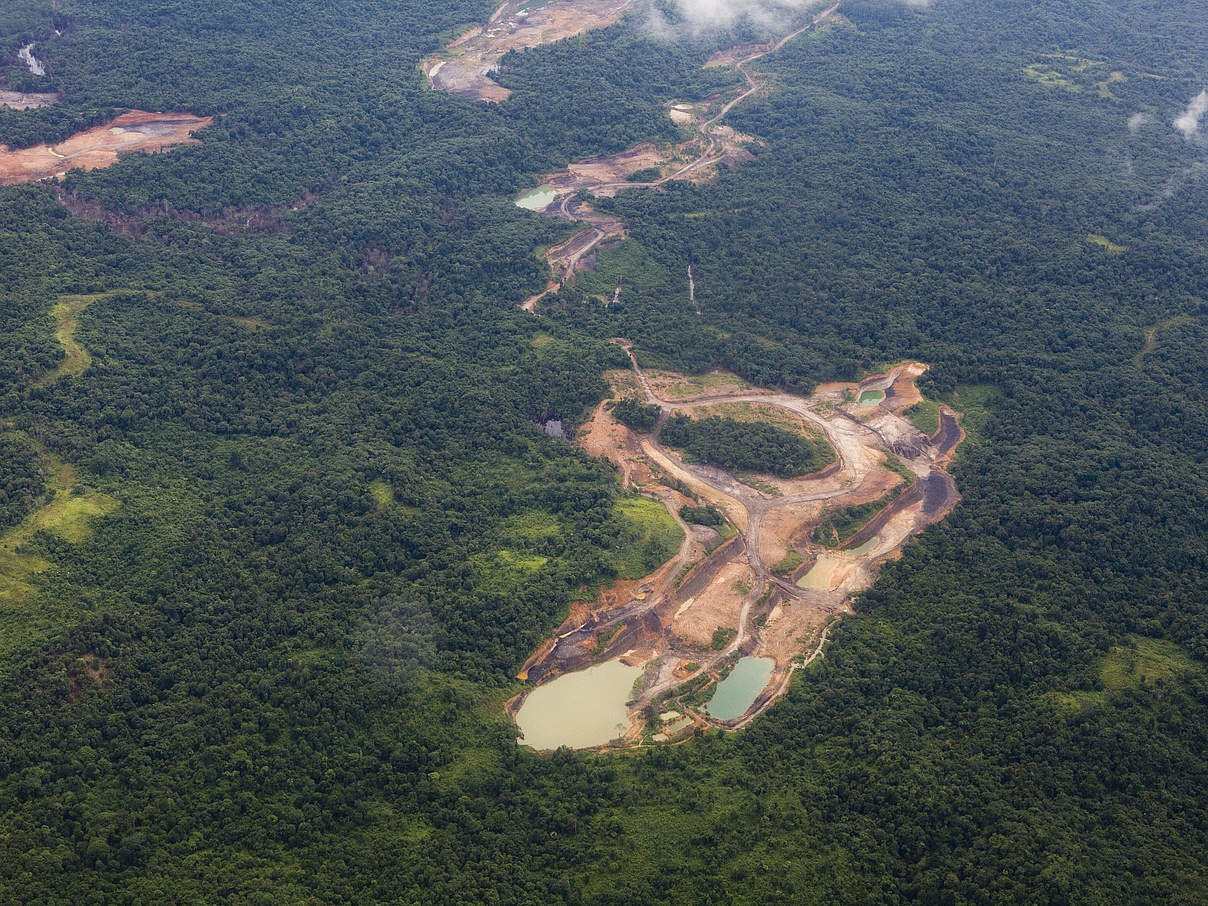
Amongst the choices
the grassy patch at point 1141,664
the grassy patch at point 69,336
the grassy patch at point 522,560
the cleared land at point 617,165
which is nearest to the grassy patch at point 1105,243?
the cleared land at point 617,165

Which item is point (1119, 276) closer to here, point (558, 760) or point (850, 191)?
point (850, 191)

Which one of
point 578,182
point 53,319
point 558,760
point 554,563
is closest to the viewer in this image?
point 558,760

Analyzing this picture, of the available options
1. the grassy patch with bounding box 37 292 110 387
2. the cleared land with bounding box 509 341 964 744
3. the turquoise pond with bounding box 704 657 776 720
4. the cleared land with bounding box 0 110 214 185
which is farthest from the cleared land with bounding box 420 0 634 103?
the turquoise pond with bounding box 704 657 776 720

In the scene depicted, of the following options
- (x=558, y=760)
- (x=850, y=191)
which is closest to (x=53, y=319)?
(x=558, y=760)

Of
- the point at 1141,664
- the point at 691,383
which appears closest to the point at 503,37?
the point at 691,383

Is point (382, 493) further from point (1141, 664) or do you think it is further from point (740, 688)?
point (1141, 664)

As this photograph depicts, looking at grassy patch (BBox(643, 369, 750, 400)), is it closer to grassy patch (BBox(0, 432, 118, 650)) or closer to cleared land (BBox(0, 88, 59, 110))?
grassy patch (BBox(0, 432, 118, 650))

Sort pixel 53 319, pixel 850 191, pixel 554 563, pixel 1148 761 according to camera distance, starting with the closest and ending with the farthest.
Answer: pixel 1148 761 < pixel 554 563 < pixel 53 319 < pixel 850 191
